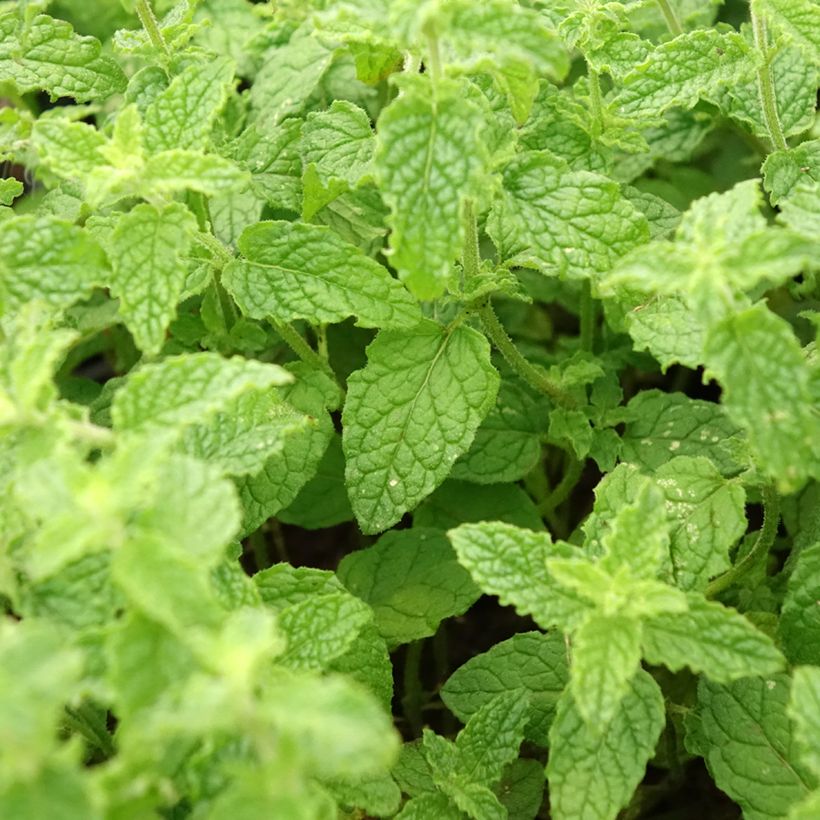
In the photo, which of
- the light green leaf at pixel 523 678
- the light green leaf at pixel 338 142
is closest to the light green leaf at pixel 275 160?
the light green leaf at pixel 338 142

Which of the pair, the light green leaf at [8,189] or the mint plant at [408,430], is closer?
the mint plant at [408,430]

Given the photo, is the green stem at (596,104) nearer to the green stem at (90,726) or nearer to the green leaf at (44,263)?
the green leaf at (44,263)

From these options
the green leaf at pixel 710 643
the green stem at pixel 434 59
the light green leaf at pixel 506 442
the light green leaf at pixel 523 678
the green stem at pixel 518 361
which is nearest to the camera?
the green leaf at pixel 710 643

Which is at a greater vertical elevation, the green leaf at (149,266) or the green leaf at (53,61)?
the green leaf at (53,61)

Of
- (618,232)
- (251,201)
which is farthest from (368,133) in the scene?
(618,232)

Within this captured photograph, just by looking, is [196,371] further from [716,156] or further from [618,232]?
[716,156]

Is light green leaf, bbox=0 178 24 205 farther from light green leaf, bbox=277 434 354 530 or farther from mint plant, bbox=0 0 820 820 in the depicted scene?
light green leaf, bbox=277 434 354 530

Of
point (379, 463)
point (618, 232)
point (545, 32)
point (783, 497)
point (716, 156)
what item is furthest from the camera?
point (716, 156)
